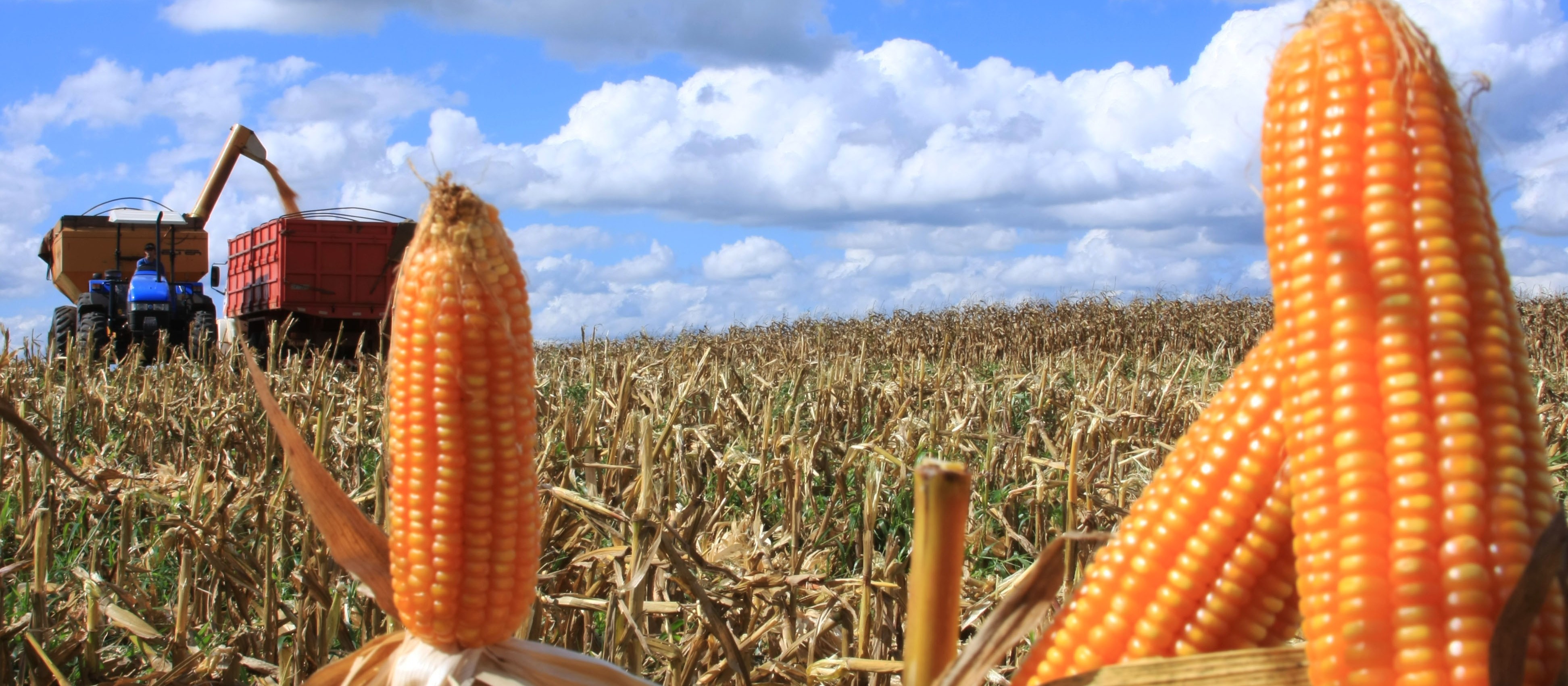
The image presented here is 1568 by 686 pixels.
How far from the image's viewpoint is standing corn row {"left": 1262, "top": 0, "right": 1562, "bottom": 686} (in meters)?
0.92

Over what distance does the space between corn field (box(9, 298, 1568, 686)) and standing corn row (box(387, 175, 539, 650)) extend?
0.94 metres

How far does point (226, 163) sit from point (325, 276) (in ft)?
9.84

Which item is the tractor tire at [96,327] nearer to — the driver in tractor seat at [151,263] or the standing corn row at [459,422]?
the driver in tractor seat at [151,263]

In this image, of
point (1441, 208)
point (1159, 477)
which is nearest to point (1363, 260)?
point (1441, 208)

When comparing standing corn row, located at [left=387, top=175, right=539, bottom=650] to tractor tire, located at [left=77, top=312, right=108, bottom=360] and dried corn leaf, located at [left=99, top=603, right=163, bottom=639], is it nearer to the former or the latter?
dried corn leaf, located at [left=99, top=603, right=163, bottom=639]

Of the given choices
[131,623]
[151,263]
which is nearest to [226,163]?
[151,263]

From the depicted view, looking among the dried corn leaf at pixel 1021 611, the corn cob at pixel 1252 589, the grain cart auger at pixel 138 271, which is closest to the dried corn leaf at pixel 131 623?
the dried corn leaf at pixel 1021 611

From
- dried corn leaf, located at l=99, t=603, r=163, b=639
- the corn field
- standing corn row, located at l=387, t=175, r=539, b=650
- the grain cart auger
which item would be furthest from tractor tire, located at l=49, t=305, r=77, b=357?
standing corn row, located at l=387, t=175, r=539, b=650

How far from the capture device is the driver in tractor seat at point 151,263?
54.9 ft

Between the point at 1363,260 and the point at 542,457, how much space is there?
3759 mm

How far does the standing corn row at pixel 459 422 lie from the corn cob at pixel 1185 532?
3.37 ft

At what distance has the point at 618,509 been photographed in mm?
3309

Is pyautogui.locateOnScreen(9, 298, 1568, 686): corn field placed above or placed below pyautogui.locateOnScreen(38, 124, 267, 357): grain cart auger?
below

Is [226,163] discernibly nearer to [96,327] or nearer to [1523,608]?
[96,327]
